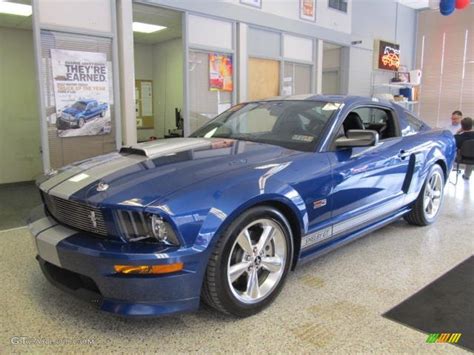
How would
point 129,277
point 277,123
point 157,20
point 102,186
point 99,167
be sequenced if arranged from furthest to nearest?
point 157,20, point 277,123, point 99,167, point 102,186, point 129,277

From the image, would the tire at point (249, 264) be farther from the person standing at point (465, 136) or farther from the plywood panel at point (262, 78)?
the person standing at point (465, 136)

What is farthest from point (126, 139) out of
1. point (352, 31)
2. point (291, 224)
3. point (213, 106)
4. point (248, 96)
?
point (352, 31)

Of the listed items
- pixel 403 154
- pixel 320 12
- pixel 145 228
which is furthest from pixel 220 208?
pixel 320 12

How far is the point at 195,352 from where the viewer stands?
6.38ft

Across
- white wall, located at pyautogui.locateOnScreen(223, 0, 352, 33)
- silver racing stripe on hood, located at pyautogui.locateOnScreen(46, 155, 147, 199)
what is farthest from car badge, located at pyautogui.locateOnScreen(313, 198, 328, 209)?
white wall, located at pyautogui.locateOnScreen(223, 0, 352, 33)

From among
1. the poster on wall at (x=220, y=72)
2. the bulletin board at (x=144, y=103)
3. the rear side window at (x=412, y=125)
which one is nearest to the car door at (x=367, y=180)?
the rear side window at (x=412, y=125)

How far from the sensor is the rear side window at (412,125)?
361 cm

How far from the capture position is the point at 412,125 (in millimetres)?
3752

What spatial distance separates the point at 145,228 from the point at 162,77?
8336mm

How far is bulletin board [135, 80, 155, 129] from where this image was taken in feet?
31.9

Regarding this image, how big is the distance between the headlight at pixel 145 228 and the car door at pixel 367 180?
1.18 meters

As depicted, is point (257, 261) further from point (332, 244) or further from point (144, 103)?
point (144, 103)

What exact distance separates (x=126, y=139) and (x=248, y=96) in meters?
2.40

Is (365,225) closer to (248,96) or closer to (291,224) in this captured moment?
(291,224)
